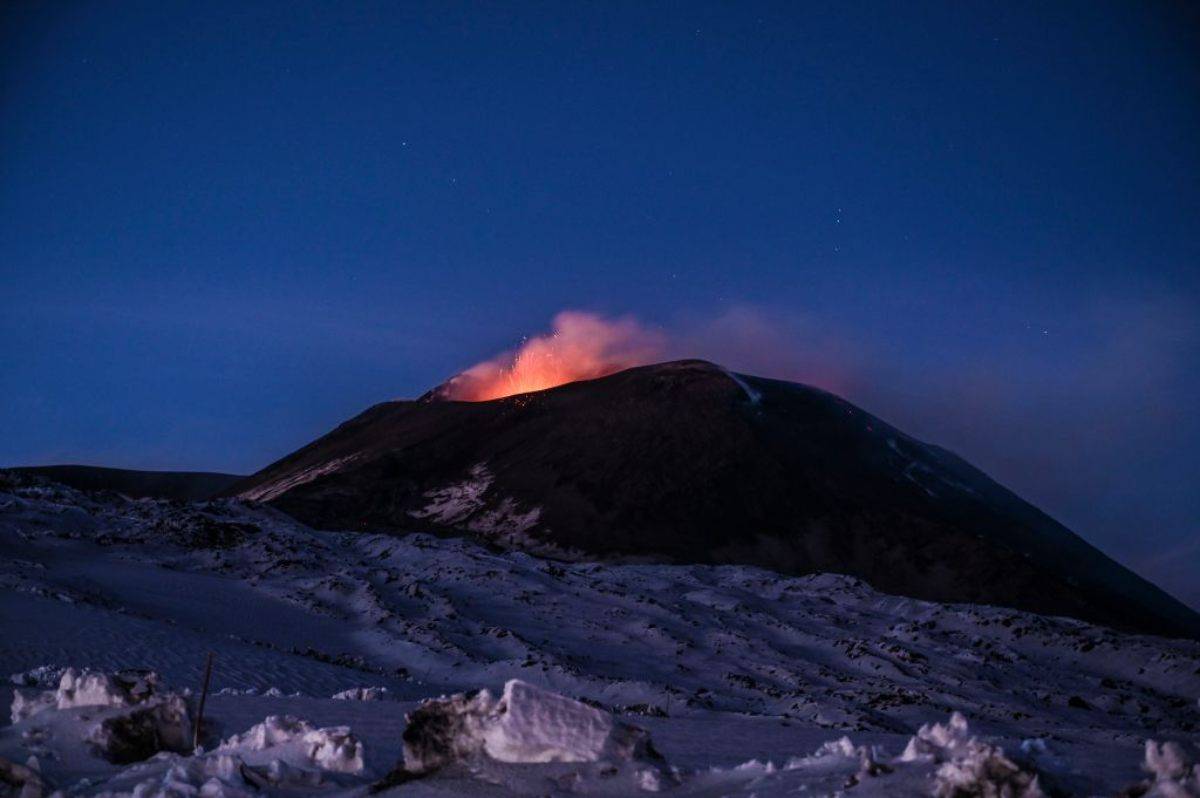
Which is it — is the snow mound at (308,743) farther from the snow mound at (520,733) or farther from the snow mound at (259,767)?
the snow mound at (520,733)

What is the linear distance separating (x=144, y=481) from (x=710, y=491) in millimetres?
107167

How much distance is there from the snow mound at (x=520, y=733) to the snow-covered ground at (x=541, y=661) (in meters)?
0.05

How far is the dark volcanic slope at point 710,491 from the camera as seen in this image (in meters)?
70.1

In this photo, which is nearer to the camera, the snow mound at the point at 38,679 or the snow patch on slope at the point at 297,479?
the snow mound at the point at 38,679

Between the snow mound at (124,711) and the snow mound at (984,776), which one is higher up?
the snow mound at (984,776)

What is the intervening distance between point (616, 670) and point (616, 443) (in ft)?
244

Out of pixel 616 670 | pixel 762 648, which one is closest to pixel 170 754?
pixel 616 670

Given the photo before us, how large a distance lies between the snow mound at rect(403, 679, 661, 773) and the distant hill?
451ft

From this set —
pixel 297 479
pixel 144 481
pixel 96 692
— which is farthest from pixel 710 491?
pixel 144 481

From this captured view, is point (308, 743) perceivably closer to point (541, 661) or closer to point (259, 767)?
point (259, 767)

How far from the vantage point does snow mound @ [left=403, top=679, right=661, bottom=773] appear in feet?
14.1

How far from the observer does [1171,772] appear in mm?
3424

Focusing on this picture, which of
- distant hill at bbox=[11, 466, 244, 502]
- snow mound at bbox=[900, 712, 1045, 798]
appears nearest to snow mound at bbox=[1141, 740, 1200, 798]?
snow mound at bbox=[900, 712, 1045, 798]

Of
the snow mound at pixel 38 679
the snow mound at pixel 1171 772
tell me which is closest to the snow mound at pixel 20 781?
the snow mound at pixel 38 679
